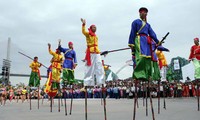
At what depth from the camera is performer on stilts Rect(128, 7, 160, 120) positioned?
6.41 metres

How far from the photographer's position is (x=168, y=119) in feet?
24.5

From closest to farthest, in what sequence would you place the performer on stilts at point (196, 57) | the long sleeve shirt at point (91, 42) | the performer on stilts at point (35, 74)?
the long sleeve shirt at point (91, 42), the performer on stilts at point (196, 57), the performer on stilts at point (35, 74)

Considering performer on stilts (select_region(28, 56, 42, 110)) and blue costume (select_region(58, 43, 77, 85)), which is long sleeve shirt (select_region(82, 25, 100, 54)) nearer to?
blue costume (select_region(58, 43, 77, 85))

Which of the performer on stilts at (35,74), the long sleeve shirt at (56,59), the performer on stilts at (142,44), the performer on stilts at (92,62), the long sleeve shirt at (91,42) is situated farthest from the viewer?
the performer on stilts at (35,74)

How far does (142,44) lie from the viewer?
6.58 meters

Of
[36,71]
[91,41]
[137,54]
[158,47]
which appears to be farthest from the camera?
[36,71]

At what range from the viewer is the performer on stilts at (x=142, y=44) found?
641 centimetres

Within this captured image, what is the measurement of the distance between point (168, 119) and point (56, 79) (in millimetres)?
7545

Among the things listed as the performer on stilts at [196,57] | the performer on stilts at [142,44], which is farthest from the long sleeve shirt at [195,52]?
the performer on stilts at [142,44]

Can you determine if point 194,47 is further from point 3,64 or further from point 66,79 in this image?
point 3,64

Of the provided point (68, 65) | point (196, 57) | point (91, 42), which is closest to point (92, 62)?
point (91, 42)

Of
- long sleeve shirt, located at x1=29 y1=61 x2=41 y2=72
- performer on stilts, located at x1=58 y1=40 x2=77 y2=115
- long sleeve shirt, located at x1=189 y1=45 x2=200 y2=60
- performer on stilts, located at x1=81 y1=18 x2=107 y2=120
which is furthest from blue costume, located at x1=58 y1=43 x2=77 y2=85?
long sleeve shirt, located at x1=29 y1=61 x2=41 y2=72

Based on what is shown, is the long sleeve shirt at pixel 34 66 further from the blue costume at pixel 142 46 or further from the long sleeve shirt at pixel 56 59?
the blue costume at pixel 142 46

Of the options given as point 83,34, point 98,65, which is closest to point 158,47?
point 98,65
